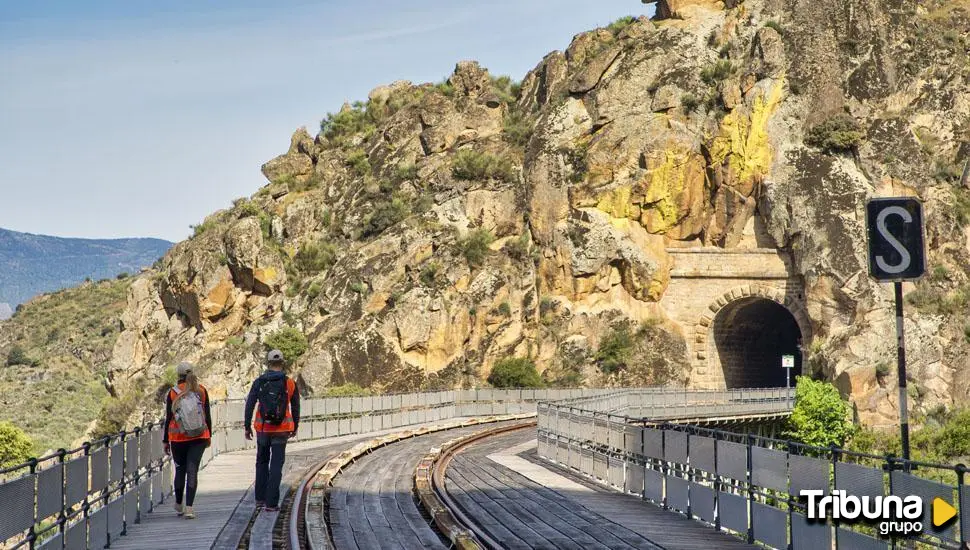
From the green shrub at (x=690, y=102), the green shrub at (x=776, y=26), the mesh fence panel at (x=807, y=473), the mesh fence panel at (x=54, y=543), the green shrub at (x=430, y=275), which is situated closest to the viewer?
the mesh fence panel at (x=54, y=543)

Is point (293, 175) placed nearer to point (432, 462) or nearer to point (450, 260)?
point (450, 260)

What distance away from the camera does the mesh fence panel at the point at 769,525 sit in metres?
14.7

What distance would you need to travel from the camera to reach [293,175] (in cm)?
7938

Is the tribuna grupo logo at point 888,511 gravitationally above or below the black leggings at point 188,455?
below

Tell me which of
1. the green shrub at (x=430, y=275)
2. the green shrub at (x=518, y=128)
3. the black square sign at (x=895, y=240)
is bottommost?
the black square sign at (x=895, y=240)

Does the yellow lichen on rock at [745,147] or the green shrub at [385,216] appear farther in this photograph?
the green shrub at [385,216]

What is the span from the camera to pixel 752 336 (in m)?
72.6

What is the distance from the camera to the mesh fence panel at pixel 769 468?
14.9 meters

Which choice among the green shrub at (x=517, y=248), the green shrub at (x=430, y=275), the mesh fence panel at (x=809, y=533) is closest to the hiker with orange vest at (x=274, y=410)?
the mesh fence panel at (x=809, y=533)

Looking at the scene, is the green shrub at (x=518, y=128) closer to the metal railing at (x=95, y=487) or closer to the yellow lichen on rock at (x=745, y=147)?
the yellow lichen on rock at (x=745, y=147)

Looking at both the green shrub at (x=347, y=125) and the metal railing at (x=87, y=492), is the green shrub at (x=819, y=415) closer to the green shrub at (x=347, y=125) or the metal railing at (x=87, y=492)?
the green shrub at (x=347, y=125)

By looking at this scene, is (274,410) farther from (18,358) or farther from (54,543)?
(18,358)

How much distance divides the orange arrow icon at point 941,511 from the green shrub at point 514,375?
51174 mm

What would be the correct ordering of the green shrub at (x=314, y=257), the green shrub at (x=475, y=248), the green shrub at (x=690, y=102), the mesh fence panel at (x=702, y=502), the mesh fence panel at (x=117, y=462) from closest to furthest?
the mesh fence panel at (x=117, y=462)
the mesh fence panel at (x=702, y=502)
the green shrub at (x=475, y=248)
the green shrub at (x=690, y=102)
the green shrub at (x=314, y=257)
